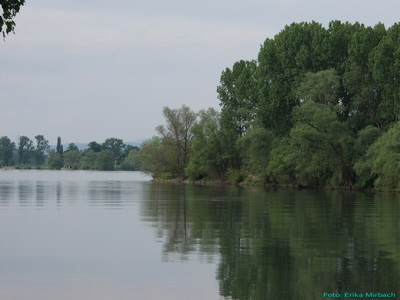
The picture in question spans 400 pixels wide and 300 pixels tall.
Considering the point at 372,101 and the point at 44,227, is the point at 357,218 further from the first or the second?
the point at 372,101

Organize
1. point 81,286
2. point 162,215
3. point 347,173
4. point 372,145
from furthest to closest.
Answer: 1. point 347,173
2. point 372,145
3. point 162,215
4. point 81,286

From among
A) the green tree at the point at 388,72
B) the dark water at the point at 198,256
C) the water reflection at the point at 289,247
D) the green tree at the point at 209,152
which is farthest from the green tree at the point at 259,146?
the dark water at the point at 198,256

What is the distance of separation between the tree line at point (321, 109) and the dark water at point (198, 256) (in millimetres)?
33678

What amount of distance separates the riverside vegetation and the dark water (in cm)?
3383

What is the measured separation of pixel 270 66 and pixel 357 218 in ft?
165

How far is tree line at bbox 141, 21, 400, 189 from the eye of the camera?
6638 centimetres

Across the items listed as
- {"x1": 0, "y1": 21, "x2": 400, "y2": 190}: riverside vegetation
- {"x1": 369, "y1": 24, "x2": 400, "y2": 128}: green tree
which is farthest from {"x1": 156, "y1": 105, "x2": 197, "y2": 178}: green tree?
{"x1": 369, "y1": 24, "x2": 400, "y2": 128}: green tree

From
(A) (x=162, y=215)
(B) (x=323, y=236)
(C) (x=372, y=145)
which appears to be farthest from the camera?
(C) (x=372, y=145)

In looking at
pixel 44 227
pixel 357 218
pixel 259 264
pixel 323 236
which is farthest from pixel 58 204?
pixel 259 264

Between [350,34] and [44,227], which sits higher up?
[350,34]

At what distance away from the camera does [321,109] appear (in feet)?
229

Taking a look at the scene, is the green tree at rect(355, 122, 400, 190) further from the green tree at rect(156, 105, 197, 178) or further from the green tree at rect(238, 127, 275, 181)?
the green tree at rect(156, 105, 197, 178)

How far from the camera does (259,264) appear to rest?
17984mm

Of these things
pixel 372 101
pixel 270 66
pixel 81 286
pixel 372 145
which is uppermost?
pixel 270 66
